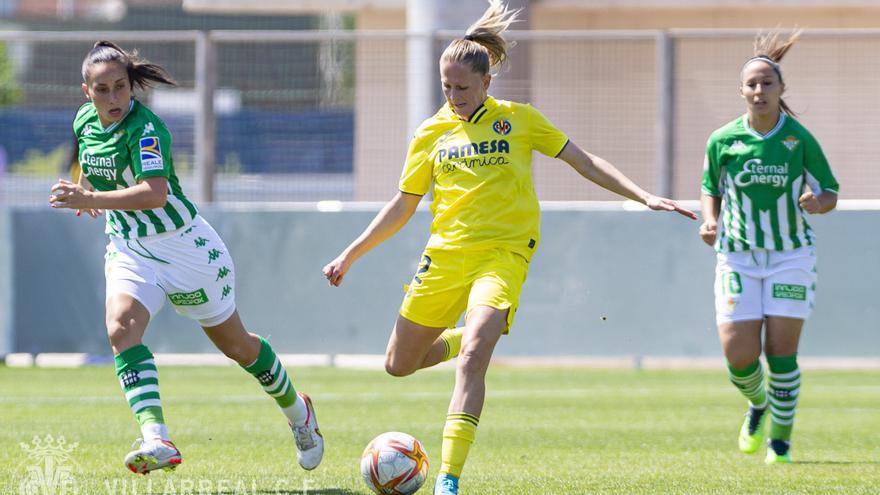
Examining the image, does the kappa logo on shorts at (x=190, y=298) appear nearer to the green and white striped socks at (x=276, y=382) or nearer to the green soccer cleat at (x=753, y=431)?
the green and white striped socks at (x=276, y=382)

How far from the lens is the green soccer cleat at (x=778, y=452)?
27.8 feet

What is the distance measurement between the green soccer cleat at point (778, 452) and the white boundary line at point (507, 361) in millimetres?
6296

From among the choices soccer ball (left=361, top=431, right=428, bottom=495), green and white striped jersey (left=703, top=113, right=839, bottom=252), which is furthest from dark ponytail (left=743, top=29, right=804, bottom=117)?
soccer ball (left=361, top=431, right=428, bottom=495)

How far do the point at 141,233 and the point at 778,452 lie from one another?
3804 millimetres

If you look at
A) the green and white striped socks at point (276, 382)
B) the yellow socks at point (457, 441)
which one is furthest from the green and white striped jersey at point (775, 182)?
the green and white striped socks at point (276, 382)

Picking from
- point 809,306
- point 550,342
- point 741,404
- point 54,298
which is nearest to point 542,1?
point 550,342

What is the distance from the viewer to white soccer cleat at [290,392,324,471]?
25.8 ft

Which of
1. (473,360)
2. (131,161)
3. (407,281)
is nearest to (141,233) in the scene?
(131,161)

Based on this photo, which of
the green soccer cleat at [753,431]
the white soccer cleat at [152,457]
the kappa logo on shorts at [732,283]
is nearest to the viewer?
the white soccer cleat at [152,457]

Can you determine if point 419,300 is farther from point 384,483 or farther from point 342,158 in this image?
point 342,158

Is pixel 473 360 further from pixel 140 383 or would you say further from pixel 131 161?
pixel 131 161

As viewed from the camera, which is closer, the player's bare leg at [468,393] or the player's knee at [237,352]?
the player's bare leg at [468,393]

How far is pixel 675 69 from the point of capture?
1505 centimetres

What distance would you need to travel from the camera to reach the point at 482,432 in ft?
32.9
